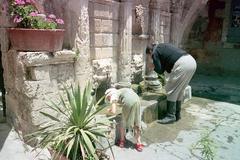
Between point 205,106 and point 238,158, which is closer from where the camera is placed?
point 238,158

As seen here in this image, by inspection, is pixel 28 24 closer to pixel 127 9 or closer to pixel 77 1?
pixel 77 1

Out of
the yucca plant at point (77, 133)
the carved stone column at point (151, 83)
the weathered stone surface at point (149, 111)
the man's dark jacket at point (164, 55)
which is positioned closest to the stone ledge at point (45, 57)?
the yucca plant at point (77, 133)

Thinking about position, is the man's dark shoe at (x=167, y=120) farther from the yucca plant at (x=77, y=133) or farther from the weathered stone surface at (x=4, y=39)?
the weathered stone surface at (x=4, y=39)

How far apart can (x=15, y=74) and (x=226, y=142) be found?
132 inches

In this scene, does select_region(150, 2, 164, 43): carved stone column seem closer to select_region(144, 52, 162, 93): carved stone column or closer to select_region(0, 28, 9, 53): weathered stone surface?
select_region(144, 52, 162, 93): carved stone column

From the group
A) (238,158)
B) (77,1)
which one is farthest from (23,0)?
(238,158)

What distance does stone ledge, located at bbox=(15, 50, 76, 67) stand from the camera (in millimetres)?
3242

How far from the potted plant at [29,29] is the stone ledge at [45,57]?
0.09 metres

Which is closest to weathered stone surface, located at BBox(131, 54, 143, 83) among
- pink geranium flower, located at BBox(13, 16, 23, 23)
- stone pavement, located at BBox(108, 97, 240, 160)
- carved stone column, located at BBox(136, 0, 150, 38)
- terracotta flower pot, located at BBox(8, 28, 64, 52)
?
carved stone column, located at BBox(136, 0, 150, 38)

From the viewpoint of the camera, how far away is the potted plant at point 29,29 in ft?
10.7

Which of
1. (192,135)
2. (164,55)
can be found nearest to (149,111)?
(192,135)

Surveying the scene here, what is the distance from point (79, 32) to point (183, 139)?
2.36 meters

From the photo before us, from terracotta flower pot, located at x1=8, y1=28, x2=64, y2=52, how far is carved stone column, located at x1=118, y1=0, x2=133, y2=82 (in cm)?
216

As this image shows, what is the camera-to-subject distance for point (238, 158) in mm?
3809
